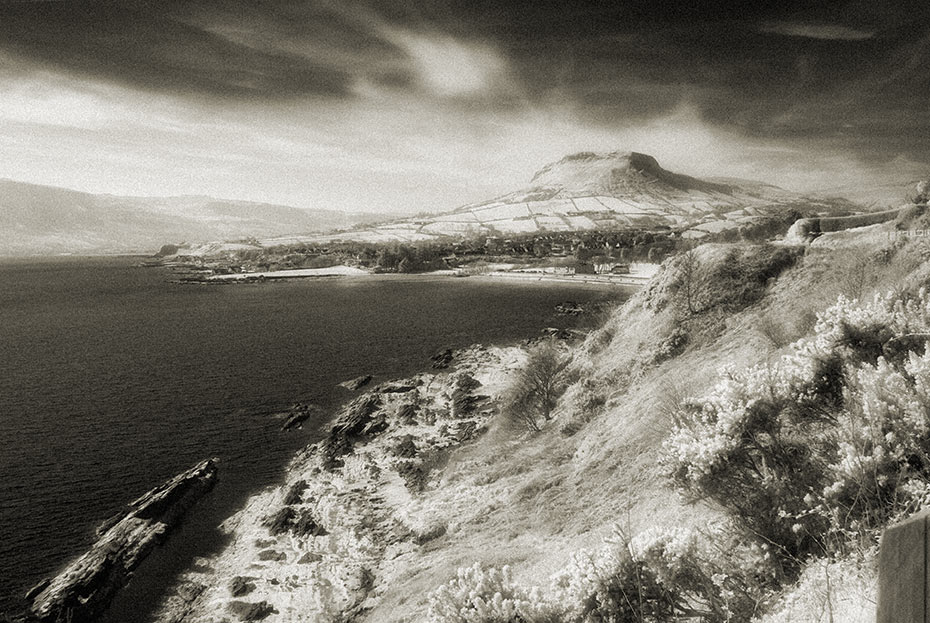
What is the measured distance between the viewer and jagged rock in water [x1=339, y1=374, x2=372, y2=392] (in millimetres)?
48531

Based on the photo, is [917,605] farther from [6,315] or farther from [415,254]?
[415,254]

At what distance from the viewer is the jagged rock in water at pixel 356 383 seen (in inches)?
1911

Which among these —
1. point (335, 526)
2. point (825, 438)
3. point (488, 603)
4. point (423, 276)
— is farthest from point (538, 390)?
point (423, 276)

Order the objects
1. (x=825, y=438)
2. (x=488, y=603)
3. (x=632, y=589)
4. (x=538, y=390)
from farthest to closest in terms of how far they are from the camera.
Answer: (x=538, y=390) → (x=825, y=438) → (x=488, y=603) → (x=632, y=589)

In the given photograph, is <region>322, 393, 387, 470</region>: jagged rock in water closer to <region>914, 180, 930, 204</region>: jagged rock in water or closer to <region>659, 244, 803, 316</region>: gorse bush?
<region>659, 244, 803, 316</region>: gorse bush

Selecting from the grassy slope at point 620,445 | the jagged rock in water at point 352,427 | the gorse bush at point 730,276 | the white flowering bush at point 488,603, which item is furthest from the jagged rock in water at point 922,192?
the jagged rock in water at point 352,427

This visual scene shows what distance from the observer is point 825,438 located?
27.2ft

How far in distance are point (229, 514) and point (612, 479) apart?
2218 centimetres

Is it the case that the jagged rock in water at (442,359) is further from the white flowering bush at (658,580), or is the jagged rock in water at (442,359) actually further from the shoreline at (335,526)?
the white flowering bush at (658,580)

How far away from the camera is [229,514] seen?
89.2ft

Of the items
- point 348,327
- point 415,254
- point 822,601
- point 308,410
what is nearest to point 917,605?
point 822,601

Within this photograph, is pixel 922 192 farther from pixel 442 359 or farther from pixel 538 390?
pixel 442 359

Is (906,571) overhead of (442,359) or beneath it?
overhead

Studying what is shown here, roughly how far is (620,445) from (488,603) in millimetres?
11894
